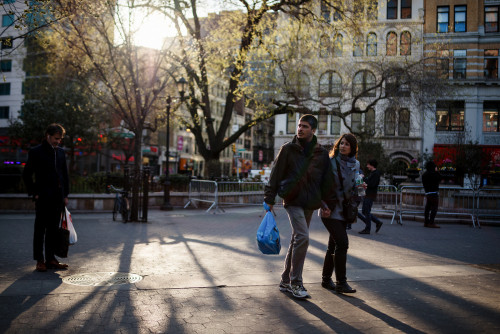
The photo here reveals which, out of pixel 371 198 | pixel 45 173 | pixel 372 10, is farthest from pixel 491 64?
pixel 45 173

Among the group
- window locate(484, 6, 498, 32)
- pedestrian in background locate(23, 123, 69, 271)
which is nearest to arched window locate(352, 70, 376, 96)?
window locate(484, 6, 498, 32)

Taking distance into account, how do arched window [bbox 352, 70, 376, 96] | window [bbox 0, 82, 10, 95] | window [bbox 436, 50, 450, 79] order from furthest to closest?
window [bbox 0, 82, 10, 95] → arched window [bbox 352, 70, 376, 96] → window [bbox 436, 50, 450, 79]

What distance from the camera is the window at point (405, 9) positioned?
42.1 meters

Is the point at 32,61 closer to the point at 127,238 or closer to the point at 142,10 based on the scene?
the point at 142,10

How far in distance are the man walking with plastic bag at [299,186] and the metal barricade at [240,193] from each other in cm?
1232

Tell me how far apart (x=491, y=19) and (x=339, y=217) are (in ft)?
134

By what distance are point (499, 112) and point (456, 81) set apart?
15.2 feet

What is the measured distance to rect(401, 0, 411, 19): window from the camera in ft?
138

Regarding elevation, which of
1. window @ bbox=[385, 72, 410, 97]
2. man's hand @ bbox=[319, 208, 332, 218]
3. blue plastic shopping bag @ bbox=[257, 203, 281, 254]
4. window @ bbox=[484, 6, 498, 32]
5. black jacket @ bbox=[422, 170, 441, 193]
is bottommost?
blue plastic shopping bag @ bbox=[257, 203, 281, 254]

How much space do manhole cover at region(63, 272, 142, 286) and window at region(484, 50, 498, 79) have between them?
4025 centimetres

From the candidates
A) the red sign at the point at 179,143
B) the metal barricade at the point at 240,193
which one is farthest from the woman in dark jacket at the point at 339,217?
the red sign at the point at 179,143

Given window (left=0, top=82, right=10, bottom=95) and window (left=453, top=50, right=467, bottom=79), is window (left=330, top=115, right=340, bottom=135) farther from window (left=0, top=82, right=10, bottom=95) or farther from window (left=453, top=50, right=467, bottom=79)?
window (left=0, top=82, right=10, bottom=95)

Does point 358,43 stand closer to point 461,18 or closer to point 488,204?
point 488,204

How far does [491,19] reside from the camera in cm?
3806
